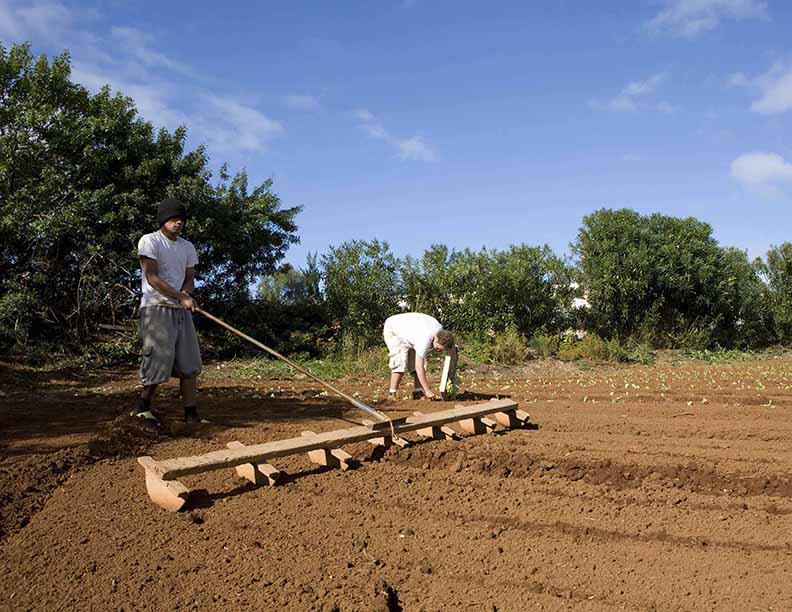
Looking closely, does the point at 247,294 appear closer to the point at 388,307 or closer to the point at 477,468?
the point at 388,307

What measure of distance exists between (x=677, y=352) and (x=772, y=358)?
2208mm

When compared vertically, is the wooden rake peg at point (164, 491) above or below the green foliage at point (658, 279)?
below

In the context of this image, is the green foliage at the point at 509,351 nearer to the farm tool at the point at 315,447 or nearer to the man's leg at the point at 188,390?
the farm tool at the point at 315,447

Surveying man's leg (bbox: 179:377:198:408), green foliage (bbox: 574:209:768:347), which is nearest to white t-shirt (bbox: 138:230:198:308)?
man's leg (bbox: 179:377:198:408)

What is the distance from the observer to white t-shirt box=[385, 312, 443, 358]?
727 centimetres

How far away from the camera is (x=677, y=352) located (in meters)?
14.7

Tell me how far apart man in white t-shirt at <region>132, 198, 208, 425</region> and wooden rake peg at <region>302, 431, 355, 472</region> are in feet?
5.21

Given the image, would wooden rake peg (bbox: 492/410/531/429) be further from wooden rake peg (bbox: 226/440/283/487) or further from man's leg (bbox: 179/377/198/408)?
man's leg (bbox: 179/377/198/408)

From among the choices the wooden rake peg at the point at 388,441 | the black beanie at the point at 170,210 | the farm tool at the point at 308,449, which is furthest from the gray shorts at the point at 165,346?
the wooden rake peg at the point at 388,441

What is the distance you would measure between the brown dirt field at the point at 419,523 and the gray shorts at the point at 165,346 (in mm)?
474

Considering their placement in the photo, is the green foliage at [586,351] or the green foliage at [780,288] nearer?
the green foliage at [586,351]

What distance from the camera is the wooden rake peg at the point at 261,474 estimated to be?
4.10 m

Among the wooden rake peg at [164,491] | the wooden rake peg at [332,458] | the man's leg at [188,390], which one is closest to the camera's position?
the wooden rake peg at [164,491]

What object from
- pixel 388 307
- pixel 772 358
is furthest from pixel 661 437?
pixel 772 358
